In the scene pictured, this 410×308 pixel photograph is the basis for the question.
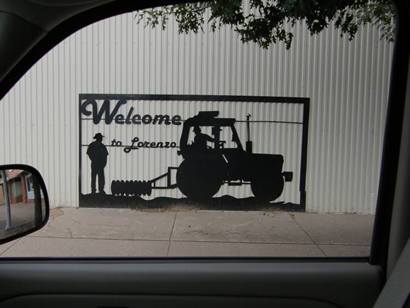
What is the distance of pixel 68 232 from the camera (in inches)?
219

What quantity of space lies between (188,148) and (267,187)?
1.73 metres

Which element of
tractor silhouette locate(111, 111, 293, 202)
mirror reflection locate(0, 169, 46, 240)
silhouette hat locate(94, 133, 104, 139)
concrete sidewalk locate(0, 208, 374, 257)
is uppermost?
mirror reflection locate(0, 169, 46, 240)

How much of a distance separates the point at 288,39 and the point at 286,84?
2165 mm

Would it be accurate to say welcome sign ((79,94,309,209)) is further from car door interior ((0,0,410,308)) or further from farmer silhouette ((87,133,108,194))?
car door interior ((0,0,410,308))

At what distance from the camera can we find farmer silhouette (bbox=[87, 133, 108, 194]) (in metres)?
8.05

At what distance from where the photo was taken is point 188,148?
8.98 meters

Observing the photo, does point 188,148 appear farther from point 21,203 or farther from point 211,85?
point 21,203

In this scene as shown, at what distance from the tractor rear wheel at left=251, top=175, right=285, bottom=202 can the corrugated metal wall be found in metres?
0.51

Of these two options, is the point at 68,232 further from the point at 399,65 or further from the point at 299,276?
the point at 399,65

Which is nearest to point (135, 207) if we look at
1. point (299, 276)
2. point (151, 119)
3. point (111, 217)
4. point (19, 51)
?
point (111, 217)

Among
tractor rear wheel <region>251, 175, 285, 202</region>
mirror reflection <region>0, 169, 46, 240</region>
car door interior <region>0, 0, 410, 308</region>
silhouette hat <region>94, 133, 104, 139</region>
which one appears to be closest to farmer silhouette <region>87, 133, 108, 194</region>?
silhouette hat <region>94, 133, 104, 139</region>

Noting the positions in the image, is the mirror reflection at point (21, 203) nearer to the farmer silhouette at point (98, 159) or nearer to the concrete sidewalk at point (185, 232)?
the concrete sidewalk at point (185, 232)

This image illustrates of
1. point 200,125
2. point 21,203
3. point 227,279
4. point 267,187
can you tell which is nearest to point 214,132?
point 200,125

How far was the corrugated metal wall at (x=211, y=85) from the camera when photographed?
7555 mm
